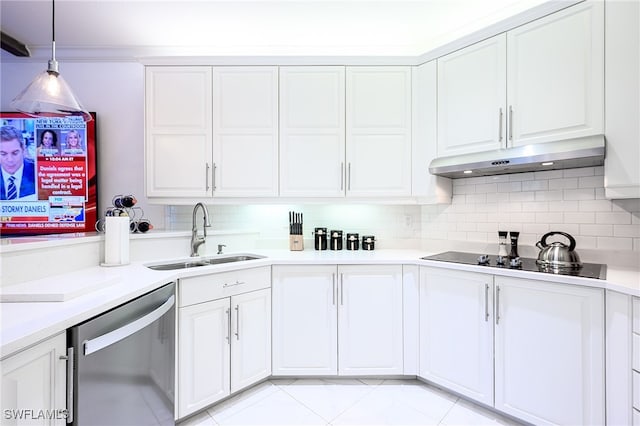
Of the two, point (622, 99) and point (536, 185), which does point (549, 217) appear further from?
point (622, 99)

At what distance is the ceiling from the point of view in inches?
89.0

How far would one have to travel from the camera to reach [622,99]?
162cm

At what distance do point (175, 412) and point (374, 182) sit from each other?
204cm

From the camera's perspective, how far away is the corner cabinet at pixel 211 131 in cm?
242

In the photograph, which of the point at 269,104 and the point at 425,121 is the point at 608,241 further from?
the point at 269,104

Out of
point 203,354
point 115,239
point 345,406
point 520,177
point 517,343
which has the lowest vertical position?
point 345,406

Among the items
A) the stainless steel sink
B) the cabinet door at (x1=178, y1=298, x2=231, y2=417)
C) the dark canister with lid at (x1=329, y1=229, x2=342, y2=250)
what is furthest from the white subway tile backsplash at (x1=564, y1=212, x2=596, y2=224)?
the cabinet door at (x1=178, y1=298, x2=231, y2=417)

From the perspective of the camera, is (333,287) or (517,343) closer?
(517,343)

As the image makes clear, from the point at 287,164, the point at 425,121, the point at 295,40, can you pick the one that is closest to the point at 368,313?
the point at 287,164

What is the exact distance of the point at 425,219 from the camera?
274 centimetres

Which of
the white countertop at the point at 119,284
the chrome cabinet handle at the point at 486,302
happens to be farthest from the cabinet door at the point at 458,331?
the white countertop at the point at 119,284

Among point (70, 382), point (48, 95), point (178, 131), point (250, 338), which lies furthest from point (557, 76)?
point (48, 95)

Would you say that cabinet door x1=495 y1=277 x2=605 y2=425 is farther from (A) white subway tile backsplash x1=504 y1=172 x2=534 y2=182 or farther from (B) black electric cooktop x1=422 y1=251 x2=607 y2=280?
(A) white subway tile backsplash x1=504 y1=172 x2=534 y2=182

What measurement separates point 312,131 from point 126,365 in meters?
1.93
